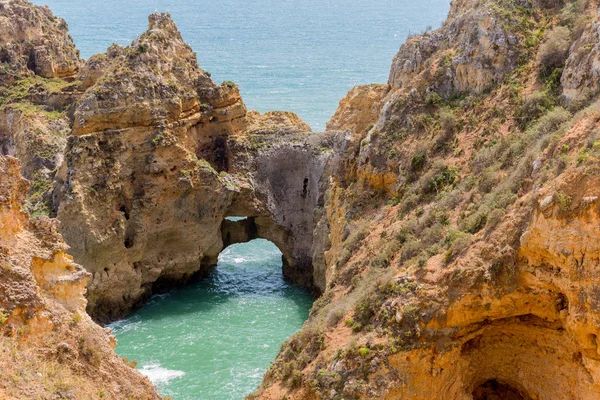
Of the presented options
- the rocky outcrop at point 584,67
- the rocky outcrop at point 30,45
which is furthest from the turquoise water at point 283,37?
the rocky outcrop at point 584,67

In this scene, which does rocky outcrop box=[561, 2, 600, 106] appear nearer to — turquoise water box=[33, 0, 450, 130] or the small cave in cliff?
the small cave in cliff

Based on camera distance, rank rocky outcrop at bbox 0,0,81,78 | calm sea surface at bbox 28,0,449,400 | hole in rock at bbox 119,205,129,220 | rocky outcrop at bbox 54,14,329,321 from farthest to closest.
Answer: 1. rocky outcrop at bbox 0,0,81,78
2. hole in rock at bbox 119,205,129,220
3. rocky outcrop at bbox 54,14,329,321
4. calm sea surface at bbox 28,0,449,400

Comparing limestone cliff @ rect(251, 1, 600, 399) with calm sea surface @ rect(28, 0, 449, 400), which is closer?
limestone cliff @ rect(251, 1, 600, 399)

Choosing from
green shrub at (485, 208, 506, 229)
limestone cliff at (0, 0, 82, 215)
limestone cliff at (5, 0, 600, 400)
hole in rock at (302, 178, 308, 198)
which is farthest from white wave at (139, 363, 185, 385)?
green shrub at (485, 208, 506, 229)

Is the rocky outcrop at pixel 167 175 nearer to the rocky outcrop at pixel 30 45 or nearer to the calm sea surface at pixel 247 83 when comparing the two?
the calm sea surface at pixel 247 83

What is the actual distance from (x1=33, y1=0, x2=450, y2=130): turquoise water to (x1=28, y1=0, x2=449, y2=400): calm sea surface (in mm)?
232

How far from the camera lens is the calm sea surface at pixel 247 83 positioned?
31703mm

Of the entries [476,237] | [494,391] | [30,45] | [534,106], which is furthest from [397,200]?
[30,45]

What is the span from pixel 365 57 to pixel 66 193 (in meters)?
78.6

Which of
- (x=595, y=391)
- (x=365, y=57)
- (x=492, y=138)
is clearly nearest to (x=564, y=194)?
(x=595, y=391)

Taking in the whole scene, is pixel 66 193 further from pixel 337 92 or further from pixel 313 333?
pixel 337 92

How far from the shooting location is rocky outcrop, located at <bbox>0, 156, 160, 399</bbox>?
13.6m

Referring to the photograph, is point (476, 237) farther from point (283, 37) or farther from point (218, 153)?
point (283, 37)

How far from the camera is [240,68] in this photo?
94250 millimetres
